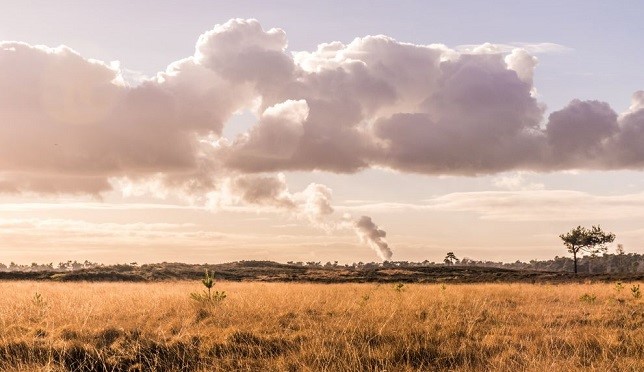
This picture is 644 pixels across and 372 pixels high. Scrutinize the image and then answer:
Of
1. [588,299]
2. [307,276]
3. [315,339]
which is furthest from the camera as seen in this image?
[307,276]

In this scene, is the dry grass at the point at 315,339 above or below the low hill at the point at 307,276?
above

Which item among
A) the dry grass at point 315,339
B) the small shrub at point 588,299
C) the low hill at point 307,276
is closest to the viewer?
the dry grass at point 315,339

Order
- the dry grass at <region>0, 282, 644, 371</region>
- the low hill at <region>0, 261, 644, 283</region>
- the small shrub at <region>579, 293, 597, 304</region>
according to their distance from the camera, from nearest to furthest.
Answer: the dry grass at <region>0, 282, 644, 371</region>
the small shrub at <region>579, 293, 597, 304</region>
the low hill at <region>0, 261, 644, 283</region>

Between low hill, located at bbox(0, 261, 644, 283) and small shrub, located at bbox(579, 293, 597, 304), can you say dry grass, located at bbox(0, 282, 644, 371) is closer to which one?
small shrub, located at bbox(579, 293, 597, 304)

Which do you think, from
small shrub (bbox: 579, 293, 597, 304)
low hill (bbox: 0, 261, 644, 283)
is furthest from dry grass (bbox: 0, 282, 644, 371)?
low hill (bbox: 0, 261, 644, 283)

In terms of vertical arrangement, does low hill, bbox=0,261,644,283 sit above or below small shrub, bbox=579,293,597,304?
below

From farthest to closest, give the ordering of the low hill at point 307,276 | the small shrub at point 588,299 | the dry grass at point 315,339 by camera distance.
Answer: the low hill at point 307,276
the small shrub at point 588,299
the dry grass at point 315,339

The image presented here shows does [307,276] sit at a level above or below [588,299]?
below

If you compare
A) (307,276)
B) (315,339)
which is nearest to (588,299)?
(315,339)

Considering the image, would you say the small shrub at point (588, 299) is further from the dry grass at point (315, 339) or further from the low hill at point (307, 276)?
the low hill at point (307, 276)

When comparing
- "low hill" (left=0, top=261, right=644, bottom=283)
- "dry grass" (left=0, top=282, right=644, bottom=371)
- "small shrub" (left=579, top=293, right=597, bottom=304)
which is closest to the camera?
"dry grass" (left=0, top=282, right=644, bottom=371)

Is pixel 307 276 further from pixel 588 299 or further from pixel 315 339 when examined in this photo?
pixel 315 339

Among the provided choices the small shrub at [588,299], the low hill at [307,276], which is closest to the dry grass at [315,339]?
the small shrub at [588,299]

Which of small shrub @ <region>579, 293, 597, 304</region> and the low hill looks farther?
the low hill
